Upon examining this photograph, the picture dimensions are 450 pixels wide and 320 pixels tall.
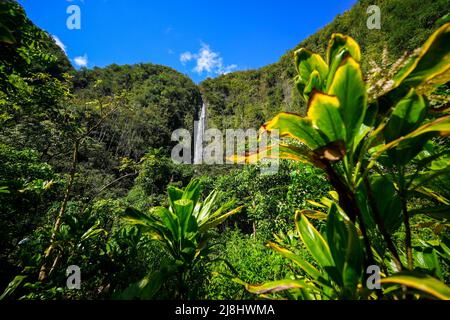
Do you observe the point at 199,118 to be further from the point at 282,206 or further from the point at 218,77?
the point at 282,206

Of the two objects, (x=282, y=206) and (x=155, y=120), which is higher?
(x=155, y=120)

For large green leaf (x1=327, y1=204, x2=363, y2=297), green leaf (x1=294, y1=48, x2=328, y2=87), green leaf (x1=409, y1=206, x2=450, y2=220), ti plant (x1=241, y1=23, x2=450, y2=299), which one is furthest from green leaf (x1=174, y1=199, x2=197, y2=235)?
green leaf (x1=409, y1=206, x2=450, y2=220)

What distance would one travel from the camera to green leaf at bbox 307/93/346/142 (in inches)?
24.4

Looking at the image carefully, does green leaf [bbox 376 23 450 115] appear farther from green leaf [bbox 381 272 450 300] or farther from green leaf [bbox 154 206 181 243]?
green leaf [bbox 154 206 181 243]

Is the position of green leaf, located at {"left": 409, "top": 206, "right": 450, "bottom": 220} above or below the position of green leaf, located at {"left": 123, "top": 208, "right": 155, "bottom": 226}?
above

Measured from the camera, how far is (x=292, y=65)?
44969mm

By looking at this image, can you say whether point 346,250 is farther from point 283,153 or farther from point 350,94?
point 350,94

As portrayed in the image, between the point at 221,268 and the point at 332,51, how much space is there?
2186 millimetres

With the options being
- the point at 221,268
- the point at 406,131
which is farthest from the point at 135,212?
the point at 221,268

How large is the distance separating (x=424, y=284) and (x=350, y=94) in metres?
0.51

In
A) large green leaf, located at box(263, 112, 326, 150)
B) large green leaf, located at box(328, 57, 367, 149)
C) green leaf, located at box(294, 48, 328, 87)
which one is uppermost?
green leaf, located at box(294, 48, 328, 87)

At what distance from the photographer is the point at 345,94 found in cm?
66

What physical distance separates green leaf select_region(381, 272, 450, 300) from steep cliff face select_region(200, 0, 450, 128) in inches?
557

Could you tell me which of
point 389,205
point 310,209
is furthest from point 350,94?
point 310,209
